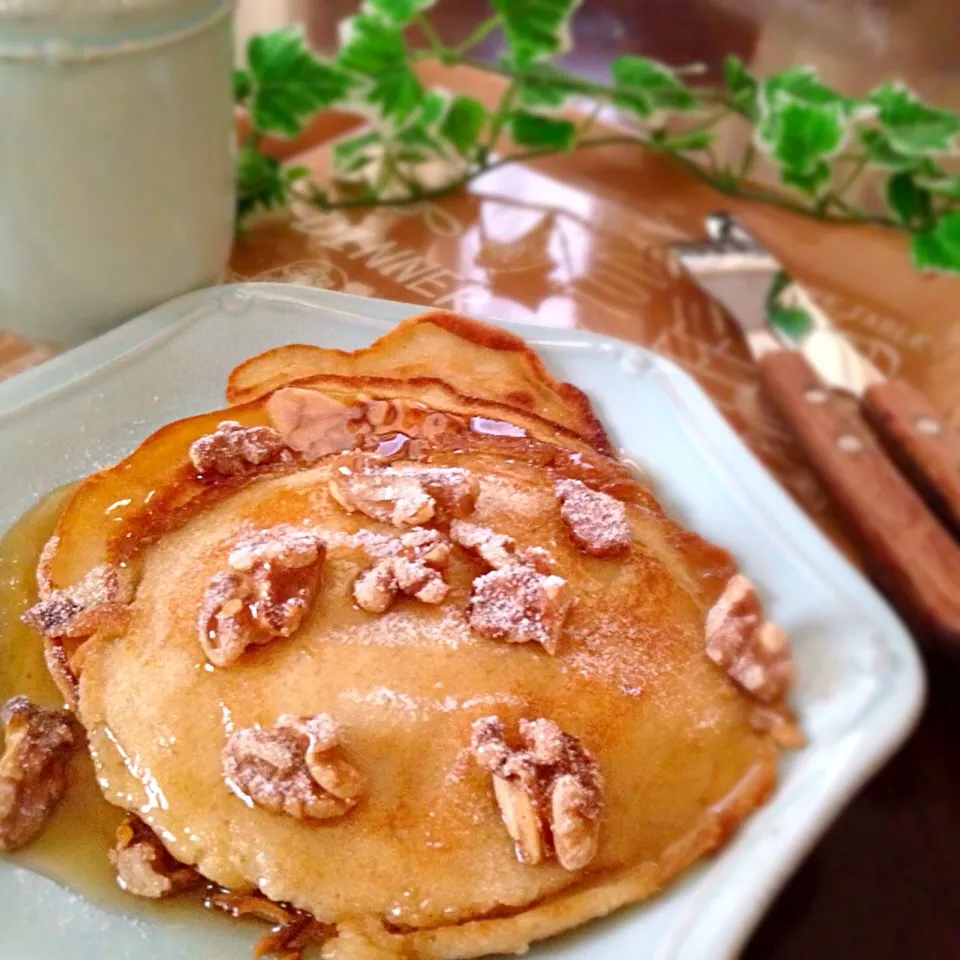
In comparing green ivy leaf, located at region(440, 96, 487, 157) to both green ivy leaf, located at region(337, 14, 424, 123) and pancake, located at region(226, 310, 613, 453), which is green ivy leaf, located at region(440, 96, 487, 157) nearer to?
green ivy leaf, located at region(337, 14, 424, 123)

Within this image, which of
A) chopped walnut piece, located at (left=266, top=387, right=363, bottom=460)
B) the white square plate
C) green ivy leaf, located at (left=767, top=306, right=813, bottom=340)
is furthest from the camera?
green ivy leaf, located at (left=767, top=306, right=813, bottom=340)

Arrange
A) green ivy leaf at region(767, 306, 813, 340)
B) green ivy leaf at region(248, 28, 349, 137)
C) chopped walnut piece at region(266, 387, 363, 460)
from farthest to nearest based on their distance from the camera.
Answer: green ivy leaf at region(248, 28, 349, 137), green ivy leaf at region(767, 306, 813, 340), chopped walnut piece at region(266, 387, 363, 460)

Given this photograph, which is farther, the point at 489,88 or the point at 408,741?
the point at 489,88

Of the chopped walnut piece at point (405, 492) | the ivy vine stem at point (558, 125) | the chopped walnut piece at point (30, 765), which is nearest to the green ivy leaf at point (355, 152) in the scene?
the ivy vine stem at point (558, 125)

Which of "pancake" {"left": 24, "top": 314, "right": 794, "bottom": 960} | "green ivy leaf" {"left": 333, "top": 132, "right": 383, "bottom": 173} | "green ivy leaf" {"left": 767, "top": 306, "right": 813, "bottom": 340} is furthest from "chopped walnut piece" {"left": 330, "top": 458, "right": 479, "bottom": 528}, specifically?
"green ivy leaf" {"left": 333, "top": 132, "right": 383, "bottom": 173}

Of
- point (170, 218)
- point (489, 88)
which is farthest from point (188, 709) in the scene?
point (489, 88)

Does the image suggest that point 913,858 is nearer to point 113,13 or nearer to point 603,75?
point 113,13

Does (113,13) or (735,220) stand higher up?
(113,13)
